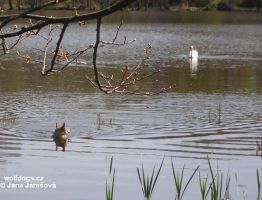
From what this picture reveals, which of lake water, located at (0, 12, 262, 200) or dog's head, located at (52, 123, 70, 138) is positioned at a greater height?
dog's head, located at (52, 123, 70, 138)

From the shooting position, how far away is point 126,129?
574 inches

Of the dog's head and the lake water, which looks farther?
the dog's head

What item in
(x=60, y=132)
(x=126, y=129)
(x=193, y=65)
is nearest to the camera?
(x=60, y=132)

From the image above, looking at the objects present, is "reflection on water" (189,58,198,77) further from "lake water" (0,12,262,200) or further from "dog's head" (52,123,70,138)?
"dog's head" (52,123,70,138)

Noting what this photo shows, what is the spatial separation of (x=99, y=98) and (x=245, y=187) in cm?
987

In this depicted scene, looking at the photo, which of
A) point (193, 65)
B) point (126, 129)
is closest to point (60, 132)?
point (126, 129)

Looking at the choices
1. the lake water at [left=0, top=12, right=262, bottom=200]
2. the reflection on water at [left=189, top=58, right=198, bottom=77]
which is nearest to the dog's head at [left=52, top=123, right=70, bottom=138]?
the lake water at [left=0, top=12, right=262, bottom=200]

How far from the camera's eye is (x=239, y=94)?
21.5 metres

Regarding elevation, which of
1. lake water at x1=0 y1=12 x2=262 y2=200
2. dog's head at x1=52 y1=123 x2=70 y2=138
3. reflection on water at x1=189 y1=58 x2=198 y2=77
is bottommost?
reflection on water at x1=189 y1=58 x2=198 y2=77

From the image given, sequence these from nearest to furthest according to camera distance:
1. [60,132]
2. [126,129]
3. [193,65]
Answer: [60,132] < [126,129] < [193,65]

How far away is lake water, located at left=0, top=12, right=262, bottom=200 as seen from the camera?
10.4 meters

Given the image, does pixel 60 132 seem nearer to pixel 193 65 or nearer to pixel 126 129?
pixel 126 129

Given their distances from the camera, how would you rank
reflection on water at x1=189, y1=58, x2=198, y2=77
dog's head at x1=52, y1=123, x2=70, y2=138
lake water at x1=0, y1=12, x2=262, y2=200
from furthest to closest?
reflection on water at x1=189, y1=58, x2=198, y2=77 → dog's head at x1=52, y1=123, x2=70, y2=138 → lake water at x1=0, y1=12, x2=262, y2=200

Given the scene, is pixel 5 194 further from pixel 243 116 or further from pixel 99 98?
pixel 99 98
